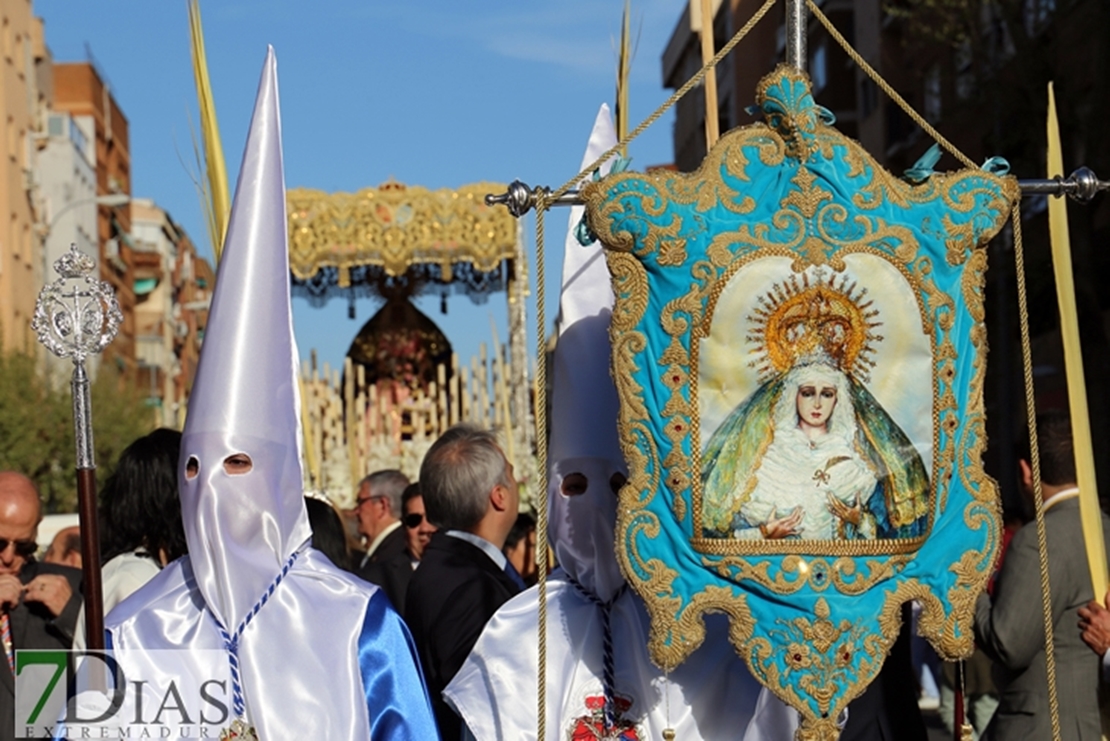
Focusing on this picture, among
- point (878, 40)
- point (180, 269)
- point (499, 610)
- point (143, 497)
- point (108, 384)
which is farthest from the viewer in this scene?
point (180, 269)

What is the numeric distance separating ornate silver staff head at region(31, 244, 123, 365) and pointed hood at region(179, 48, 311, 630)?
258 mm

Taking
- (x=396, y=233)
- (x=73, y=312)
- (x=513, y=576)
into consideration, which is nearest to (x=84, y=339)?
(x=73, y=312)

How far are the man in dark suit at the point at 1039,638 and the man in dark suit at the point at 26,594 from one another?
103 inches

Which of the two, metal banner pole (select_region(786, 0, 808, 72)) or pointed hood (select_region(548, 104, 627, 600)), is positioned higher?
metal banner pole (select_region(786, 0, 808, 72))

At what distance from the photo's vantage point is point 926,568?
150 inches

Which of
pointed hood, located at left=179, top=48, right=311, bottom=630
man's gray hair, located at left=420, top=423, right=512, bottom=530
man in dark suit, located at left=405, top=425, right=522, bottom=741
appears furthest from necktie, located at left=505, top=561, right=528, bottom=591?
pointed hood, located at left=179, top=48, right=311, bottom=630

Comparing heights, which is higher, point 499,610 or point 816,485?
point 816,485

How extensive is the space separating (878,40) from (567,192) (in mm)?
30119

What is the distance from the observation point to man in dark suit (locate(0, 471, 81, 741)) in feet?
14.6

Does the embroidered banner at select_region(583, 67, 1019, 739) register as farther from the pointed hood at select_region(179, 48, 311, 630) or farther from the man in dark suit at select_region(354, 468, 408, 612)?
the man in dark suit at select_region(354, 468, 408, 612)

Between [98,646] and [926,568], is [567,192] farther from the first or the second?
[98,646]

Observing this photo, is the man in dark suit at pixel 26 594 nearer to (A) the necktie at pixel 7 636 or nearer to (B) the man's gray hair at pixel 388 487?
(A) the necktie at pixel 7 636

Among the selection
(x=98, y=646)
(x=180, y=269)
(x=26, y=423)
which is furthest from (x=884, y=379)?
(x=180, y=269)

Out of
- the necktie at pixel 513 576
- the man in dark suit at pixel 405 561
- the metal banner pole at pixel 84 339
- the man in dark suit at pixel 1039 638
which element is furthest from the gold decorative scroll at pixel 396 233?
the metal banner pole at pixel 84 339
